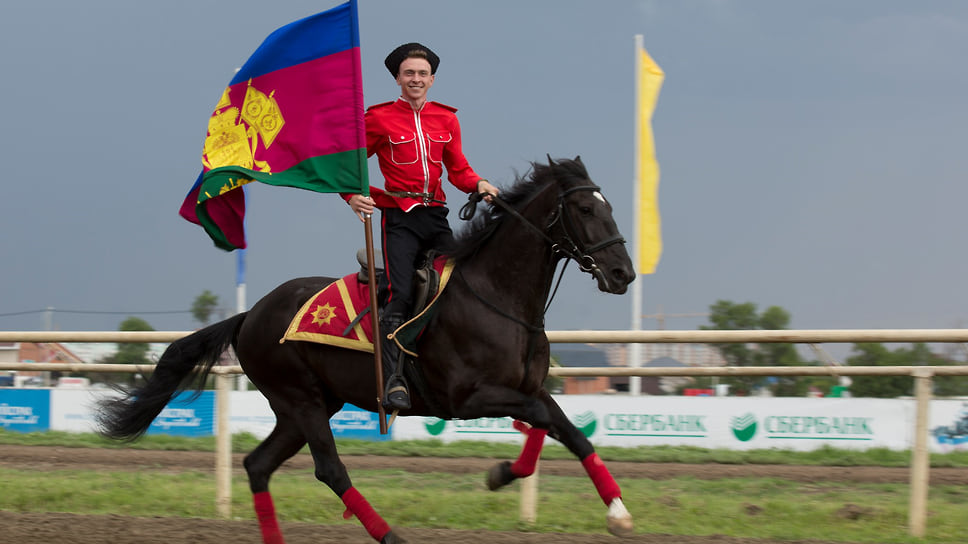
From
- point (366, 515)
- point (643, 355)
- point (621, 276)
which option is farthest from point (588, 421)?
point (621, 276)

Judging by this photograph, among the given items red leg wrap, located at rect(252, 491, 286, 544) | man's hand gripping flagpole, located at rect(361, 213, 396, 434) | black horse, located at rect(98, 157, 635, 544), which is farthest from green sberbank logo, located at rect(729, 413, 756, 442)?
red leg wrap, located at rect(252, 491, 286, 544)

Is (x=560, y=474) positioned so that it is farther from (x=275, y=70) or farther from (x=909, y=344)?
(x=275, y=70)

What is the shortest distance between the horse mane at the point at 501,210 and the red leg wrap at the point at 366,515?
1490 millimetres

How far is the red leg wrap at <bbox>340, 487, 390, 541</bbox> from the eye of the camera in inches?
213

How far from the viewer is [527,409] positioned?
5121 millimetres

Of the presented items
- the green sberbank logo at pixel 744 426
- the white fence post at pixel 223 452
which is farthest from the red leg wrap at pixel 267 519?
the green sberbank logo at pixel 744 426

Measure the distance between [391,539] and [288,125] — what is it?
8.12 feet

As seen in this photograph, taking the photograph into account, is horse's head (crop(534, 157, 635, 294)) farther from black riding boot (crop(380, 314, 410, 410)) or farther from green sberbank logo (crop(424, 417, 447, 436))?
green sberbank logo (crop(424, 417, 447, 436))

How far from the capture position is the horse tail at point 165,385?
21.7ft

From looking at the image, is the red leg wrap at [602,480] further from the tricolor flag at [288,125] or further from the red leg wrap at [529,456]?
the tricolor flag at [288,125]

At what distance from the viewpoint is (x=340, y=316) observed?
5719 mm

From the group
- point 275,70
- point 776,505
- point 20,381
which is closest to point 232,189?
point 275,70

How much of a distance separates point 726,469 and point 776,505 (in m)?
1.92

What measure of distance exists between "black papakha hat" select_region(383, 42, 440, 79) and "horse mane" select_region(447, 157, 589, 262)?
2.75 ft
